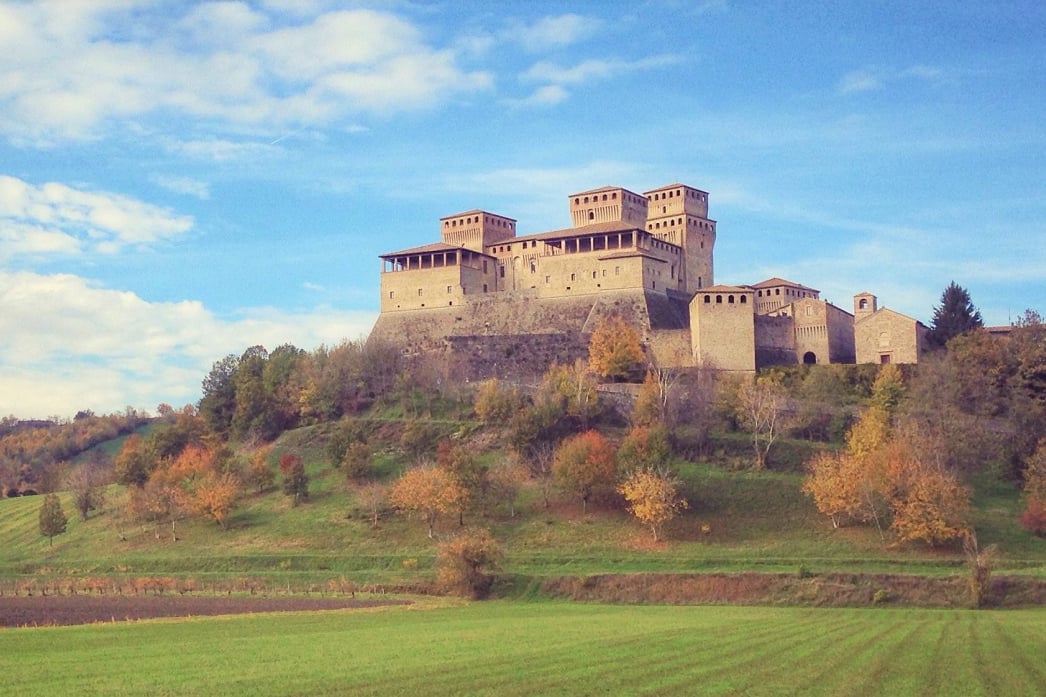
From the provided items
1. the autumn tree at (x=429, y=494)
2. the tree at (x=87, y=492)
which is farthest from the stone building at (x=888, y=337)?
the tree at (x=87, y=492)

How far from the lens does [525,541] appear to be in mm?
52031

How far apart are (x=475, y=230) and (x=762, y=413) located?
3391cm

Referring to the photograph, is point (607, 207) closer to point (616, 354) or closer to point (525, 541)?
point (616, 354)

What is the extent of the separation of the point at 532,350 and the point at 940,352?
26.1 m

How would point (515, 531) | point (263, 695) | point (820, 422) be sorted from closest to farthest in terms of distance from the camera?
point (263, 695), point (515, 531), point (820, 422)

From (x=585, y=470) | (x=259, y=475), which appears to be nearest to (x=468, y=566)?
(x=585, y=470)

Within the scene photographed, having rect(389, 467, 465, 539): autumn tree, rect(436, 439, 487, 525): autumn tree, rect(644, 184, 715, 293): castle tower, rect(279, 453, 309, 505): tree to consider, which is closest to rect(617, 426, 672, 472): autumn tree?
rect(436, 439, 487, 525): autumn tree

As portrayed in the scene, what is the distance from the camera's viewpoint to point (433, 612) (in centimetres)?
3675

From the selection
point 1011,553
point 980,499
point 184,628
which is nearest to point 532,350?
point 980,499

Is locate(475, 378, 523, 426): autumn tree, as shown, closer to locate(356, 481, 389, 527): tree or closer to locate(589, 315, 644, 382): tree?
locate(589, 315, 644, 382): tree

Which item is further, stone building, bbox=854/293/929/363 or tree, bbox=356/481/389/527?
stone building, bbox=854/293/929/363

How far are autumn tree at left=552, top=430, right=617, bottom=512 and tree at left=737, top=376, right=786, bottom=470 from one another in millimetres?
8070

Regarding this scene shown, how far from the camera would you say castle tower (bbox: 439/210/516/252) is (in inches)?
3460

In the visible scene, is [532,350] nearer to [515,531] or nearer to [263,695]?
[515,531]
